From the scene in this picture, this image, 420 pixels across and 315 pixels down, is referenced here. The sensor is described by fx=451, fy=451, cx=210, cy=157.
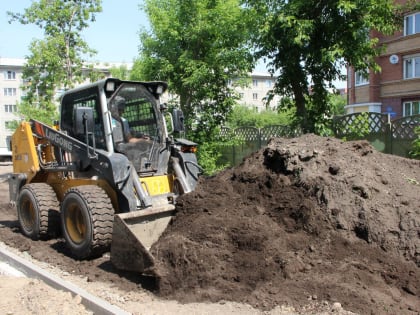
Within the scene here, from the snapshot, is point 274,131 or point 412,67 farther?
point 412,67

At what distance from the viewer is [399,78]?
1038 inches

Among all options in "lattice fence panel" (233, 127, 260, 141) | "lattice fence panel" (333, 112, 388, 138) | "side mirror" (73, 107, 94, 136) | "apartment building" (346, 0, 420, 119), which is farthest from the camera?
"apartment building" (346, 0, 420, 119)

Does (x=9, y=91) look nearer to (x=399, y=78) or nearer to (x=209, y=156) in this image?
(x=399, y=78)

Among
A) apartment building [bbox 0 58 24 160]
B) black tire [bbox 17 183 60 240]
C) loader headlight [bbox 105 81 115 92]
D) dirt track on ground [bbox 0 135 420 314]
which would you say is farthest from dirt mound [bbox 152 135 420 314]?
apartment building [bbox 0 58 24 160]

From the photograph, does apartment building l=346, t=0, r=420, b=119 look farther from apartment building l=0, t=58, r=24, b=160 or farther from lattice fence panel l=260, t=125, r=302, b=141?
apartment building l=0, t=58, r=24, b=160

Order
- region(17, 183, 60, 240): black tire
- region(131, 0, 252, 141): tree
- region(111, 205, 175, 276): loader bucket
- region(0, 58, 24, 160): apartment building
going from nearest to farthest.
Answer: region(111, 205, 175, 276): loader bucket → region(17, 183, 60, 240): black tire → region(131, 0, 252, 141): tree → region(0, 58, 24, 160): apartment building

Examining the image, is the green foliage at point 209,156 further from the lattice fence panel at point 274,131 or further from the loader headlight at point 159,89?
the loader headlight at point 159,89

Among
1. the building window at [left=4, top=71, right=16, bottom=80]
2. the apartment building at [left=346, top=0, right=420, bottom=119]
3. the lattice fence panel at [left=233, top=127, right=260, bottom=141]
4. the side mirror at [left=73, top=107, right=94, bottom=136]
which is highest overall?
the building window at [left=4, top=71, right=16, bottom=80]

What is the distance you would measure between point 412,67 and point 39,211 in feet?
80.6

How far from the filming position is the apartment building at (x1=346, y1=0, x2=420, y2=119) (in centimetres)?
2539

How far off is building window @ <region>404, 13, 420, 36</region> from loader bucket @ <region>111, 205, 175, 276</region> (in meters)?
24.2

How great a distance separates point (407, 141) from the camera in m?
10.1

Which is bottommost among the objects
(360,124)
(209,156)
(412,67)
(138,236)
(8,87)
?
(138,236)

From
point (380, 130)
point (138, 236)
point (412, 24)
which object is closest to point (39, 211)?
point (138, 236)
